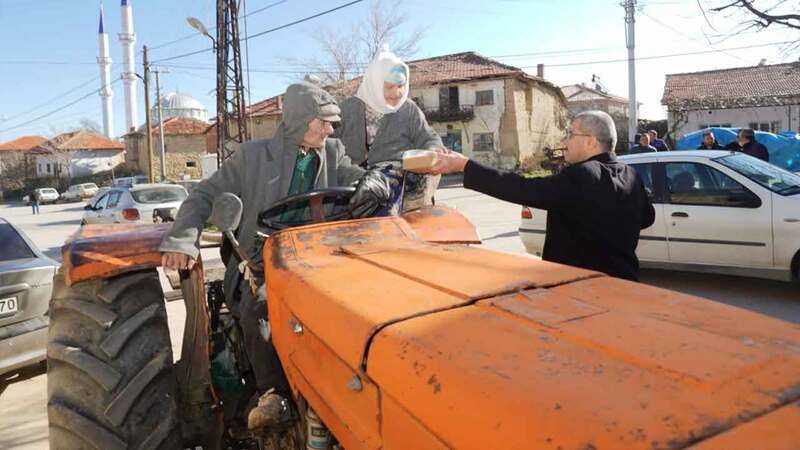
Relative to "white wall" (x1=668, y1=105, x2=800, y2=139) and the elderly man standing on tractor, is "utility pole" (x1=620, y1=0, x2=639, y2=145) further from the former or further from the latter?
the elderly man standing on tractor

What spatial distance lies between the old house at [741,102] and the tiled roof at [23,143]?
241 ft

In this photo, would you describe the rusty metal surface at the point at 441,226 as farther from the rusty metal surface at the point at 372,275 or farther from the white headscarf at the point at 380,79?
the white headscarf at the point at 380,79

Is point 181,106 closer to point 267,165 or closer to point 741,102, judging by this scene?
point 741,102

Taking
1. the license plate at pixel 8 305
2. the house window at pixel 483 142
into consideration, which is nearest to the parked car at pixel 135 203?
the license plate at pixel 8 305

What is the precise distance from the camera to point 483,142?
41.0 meters

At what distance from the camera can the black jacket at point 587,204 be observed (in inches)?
106

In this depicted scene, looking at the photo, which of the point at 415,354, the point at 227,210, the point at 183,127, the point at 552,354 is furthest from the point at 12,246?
the point at 183,127

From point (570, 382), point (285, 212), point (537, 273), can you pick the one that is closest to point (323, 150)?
point (285, 212)

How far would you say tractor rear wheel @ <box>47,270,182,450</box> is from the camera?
2240 mm

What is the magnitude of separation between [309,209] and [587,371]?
1.83 meters

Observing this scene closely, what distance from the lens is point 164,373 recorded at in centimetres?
244

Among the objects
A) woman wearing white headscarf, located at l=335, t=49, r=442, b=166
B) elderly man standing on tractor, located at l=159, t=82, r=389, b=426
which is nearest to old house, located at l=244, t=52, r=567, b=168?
woman wearing white headscarf, located at l=335, t=49, r=442, b=166

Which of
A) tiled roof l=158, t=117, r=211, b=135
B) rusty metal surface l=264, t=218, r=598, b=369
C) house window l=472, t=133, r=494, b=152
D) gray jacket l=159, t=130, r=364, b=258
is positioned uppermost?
tiled roof l=158, t=117, r=211, b=135

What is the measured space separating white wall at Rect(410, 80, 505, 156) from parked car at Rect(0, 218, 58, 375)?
3631cm
